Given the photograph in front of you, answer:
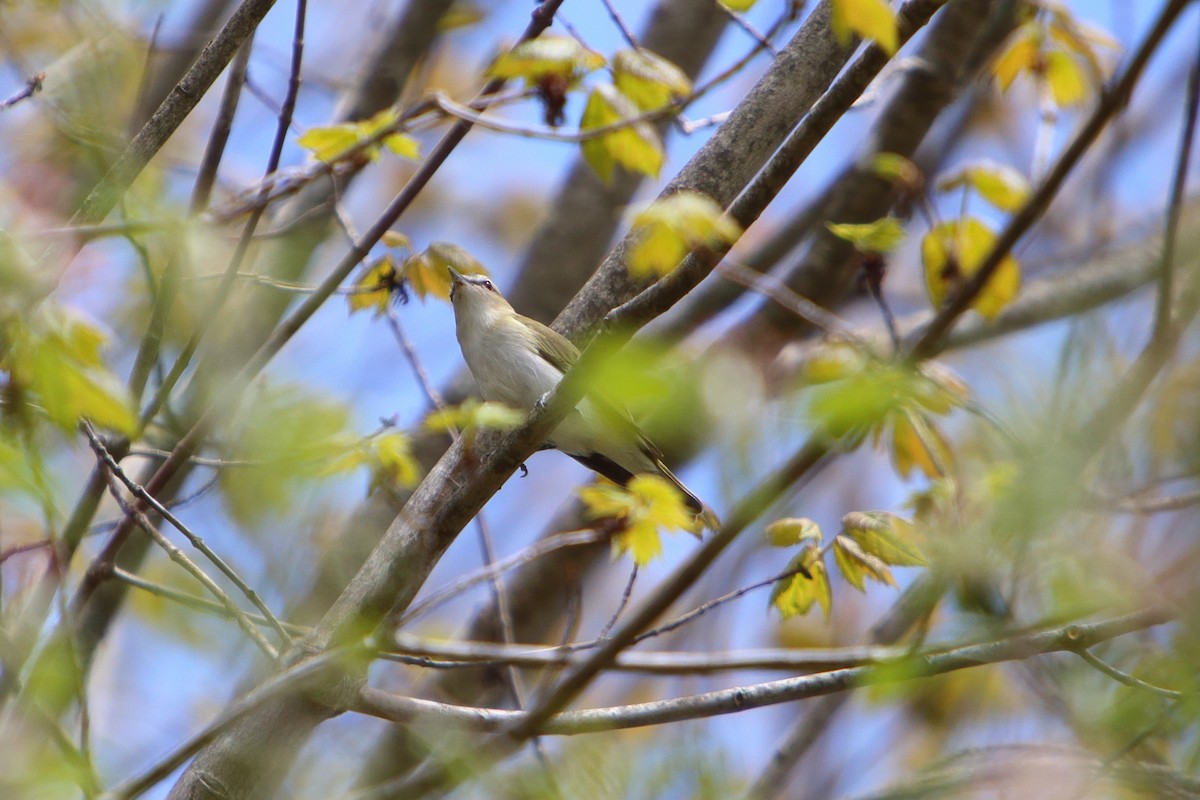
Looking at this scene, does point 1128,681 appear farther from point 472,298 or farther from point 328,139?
point 472,298

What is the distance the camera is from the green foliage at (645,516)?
2.96 metres

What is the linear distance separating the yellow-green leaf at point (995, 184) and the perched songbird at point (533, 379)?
170 cm

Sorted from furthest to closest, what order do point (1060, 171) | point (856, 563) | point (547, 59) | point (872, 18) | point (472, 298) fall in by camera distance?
point (472, 298), point (856, 563), point (547, 59), point (872, 18), point (1060, 171)

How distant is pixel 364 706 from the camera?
9.64 ft

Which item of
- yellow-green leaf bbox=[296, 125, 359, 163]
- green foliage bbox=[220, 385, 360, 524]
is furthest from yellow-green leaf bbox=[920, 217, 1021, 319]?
green foliage bbox=[220, 385, 360, 524]

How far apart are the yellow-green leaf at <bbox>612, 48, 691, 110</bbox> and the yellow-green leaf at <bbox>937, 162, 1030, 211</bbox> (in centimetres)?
141

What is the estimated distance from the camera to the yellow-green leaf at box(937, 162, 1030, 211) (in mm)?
3953

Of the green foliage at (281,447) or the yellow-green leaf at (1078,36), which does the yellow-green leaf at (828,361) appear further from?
the green foliage at (281,447)

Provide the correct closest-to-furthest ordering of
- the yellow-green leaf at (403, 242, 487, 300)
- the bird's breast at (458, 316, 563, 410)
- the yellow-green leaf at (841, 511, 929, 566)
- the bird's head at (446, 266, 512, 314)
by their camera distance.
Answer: the yellow-green leaf at (841, 511, 929, 566) → the yellow-green leaf at (403, 242, 487, 300) → the bird's breast at (458, 316, 563, 410) → the bird's head at (446, 266, 512, 314)

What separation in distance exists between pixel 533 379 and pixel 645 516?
1.57 meters

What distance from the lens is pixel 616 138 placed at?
325 cm

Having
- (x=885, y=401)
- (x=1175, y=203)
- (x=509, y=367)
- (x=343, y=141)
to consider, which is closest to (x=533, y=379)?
(x=509, y=367)

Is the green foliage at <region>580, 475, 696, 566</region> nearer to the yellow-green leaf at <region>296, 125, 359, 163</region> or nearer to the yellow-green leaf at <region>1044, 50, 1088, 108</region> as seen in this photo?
the yellow-green leaf at <region>296, 125, 359, 163</region>

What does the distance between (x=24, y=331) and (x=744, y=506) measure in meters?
1.34
